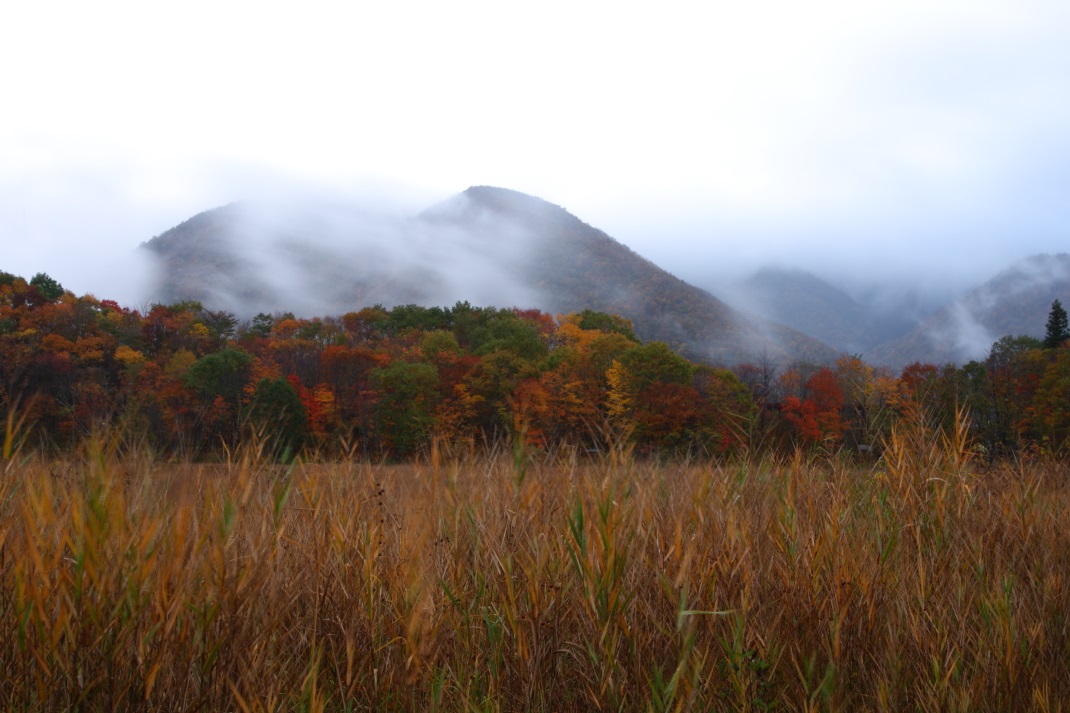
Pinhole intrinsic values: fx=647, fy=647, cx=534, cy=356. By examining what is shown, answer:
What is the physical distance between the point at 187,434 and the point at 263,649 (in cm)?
287

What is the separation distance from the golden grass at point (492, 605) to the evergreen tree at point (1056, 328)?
4334 cm

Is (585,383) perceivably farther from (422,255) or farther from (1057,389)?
(422,255)

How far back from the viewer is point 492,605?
104 inches

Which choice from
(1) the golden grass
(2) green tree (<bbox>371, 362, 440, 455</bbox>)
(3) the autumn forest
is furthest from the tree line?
(1) the golden grass

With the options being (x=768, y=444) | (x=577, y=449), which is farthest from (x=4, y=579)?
(x=768, y=444)

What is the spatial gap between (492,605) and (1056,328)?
4770 centimetres

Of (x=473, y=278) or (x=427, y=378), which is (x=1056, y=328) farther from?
(x=473, y=278)

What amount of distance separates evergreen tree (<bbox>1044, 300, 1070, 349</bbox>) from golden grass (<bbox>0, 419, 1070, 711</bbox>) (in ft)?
142

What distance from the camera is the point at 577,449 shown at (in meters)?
4.48

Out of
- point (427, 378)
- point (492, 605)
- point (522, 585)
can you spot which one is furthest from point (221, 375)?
point (492, 605)

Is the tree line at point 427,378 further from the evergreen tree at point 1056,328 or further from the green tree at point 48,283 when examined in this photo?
the green tree at point 48,283

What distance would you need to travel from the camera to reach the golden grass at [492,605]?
2008 mm

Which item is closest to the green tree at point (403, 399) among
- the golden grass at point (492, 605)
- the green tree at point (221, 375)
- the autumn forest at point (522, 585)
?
the green tree at point (221, 375)

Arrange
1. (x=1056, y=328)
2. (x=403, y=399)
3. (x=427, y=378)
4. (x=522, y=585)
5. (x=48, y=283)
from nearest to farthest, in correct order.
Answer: (x=522, y=585), (x=403, y=399), (x=427, y=378), (x=1056, y=328), (x=48, y=283)
